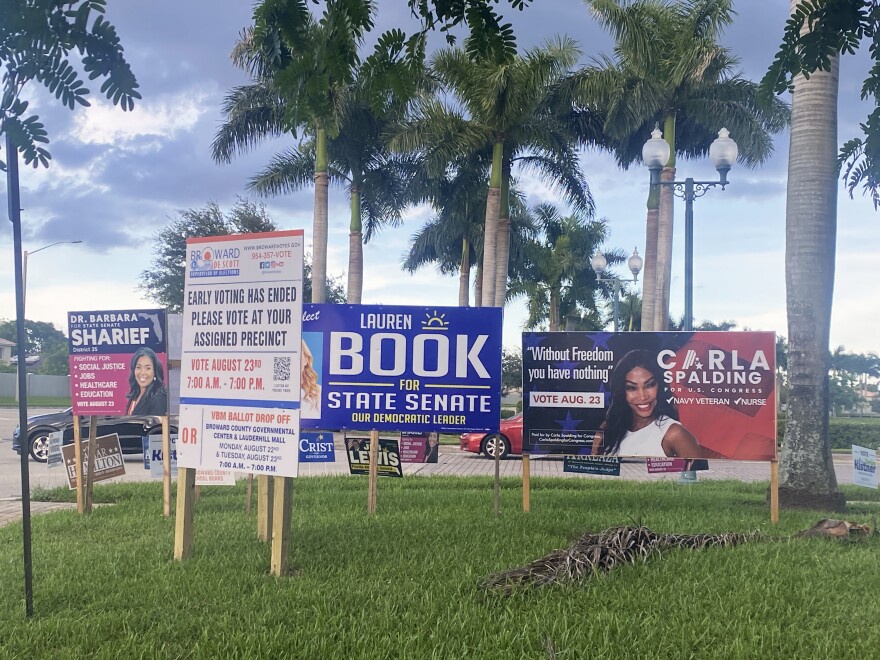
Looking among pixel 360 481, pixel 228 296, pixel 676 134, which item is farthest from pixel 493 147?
pixel 228 296

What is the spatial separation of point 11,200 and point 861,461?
1046cm

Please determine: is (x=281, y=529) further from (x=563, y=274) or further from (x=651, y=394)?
(x=563, y=274)

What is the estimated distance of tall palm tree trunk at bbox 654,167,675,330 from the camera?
76.2 feet

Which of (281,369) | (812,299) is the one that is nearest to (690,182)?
(812,299)

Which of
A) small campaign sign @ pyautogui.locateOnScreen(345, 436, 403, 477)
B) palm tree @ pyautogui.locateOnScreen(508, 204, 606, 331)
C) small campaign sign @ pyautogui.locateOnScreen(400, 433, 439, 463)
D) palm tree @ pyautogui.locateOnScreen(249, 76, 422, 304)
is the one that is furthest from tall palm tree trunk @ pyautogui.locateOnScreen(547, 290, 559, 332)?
small campaign sign @ pyautogui.locateOnScreen(345, 436, 403, 477)

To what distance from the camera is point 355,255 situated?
28.0 meters

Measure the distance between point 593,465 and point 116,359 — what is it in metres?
6.15

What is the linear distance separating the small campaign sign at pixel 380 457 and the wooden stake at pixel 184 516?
3098mm

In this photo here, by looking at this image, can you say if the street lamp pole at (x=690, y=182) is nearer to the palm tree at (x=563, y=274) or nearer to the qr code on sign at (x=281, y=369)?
the qr code on sign at (x=281, y=369)

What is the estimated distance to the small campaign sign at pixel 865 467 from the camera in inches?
415

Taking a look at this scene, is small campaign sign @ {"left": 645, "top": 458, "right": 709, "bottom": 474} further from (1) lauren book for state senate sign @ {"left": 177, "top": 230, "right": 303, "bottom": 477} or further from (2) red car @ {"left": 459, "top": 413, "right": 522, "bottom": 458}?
(2) red car @ {"left": 459, "top": 413, "right": 522, "bottom": 458}

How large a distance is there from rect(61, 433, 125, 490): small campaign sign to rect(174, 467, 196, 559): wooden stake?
12.2 ft

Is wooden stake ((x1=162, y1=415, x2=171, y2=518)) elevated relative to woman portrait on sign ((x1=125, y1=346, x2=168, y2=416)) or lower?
lower

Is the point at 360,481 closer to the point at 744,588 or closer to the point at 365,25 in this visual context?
the point at 744,588
